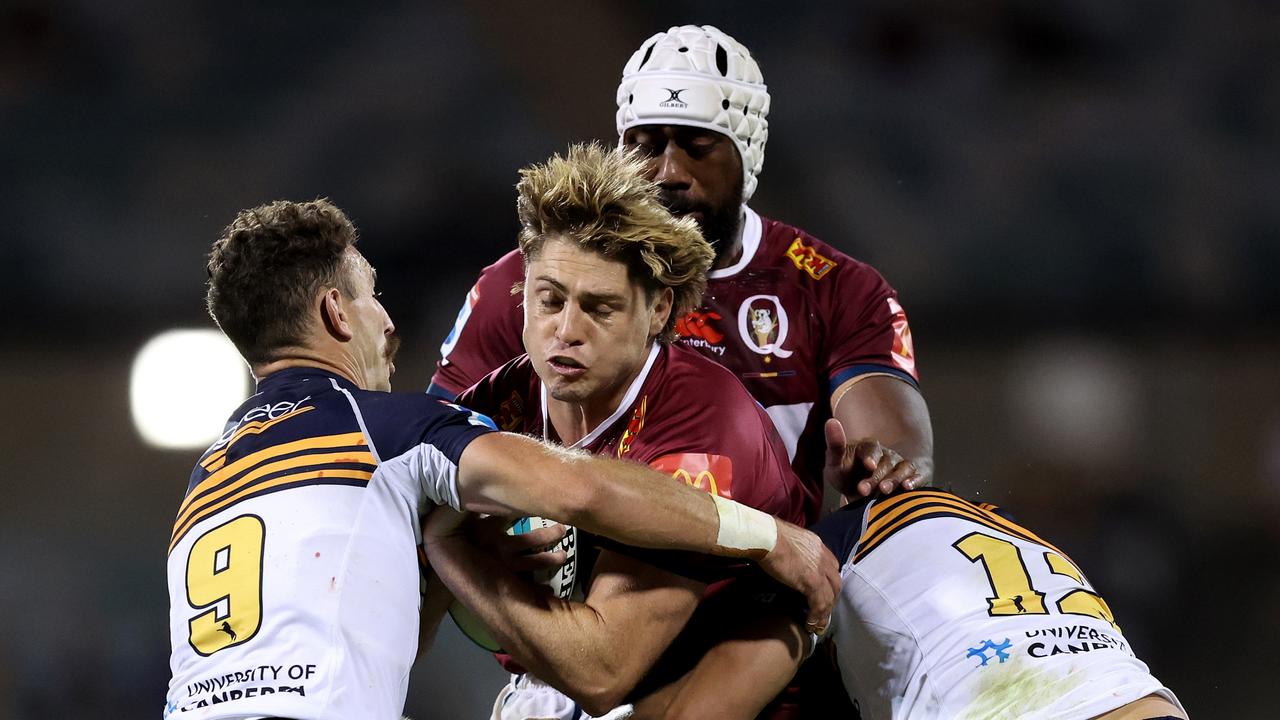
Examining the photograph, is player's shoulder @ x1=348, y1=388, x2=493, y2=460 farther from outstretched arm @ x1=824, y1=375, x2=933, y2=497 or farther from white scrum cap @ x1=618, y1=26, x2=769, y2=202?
white scrum cap @ x1=618, y1=26, x2=769, y2=202

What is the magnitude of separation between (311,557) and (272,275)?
26.6 inches

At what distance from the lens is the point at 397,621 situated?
7.64ft

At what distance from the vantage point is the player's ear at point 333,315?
105 inches

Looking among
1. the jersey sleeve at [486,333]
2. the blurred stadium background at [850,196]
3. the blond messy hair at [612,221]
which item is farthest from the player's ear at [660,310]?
the blurred stadium background at [850,196]

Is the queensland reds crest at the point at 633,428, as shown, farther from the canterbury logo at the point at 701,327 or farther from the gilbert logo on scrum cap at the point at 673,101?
the gilbert logo on scrum cap at the point at 673,101

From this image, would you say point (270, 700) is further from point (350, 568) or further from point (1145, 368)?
point (1145, 368)

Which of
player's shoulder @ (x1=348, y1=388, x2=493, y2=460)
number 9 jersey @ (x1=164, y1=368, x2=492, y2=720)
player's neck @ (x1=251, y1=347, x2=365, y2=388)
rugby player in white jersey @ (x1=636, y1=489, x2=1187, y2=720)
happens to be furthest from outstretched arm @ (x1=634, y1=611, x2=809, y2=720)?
player's neck @ (x1=251, y1=347, x2=365, y2=388)

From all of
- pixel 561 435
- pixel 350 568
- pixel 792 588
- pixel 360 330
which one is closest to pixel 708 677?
pixel 792 588

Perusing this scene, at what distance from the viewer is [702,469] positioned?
259 centimetres

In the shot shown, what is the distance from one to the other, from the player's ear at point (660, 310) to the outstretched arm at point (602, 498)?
20.7 inches

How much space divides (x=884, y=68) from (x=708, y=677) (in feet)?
16.3

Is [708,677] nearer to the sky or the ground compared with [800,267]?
nearer to the ground

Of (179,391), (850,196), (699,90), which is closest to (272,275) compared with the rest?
(699,90)

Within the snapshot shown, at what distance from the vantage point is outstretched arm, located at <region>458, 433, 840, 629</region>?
88.3 inches
